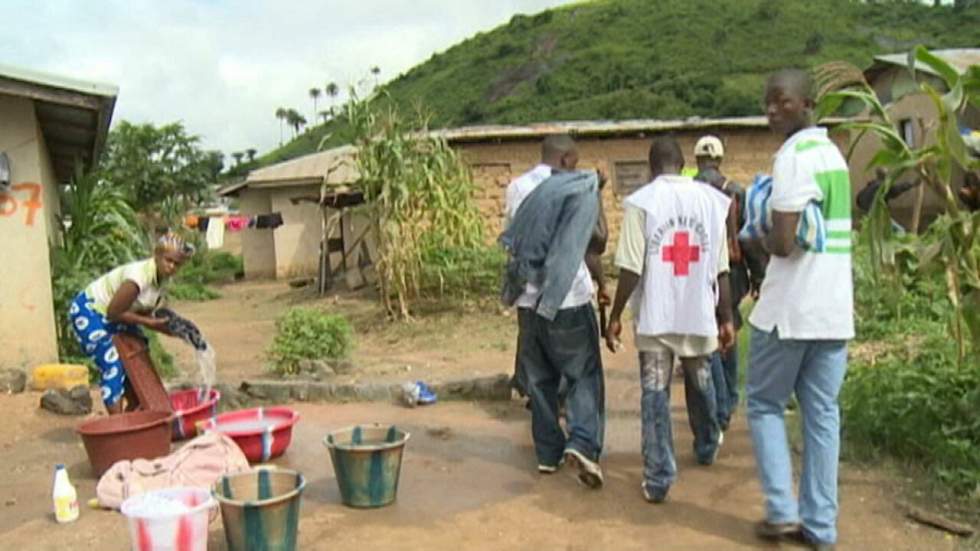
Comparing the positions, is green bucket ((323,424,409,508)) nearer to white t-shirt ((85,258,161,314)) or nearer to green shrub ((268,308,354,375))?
white t-shirt ((85,258,161,314))

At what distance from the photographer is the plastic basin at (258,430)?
5.41m

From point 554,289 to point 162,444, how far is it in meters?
→ 2.41

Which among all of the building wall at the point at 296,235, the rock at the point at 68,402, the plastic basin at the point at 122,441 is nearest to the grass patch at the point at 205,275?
the building wall at the point at 296,235

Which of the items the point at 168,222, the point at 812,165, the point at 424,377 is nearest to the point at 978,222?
the point at 812,165

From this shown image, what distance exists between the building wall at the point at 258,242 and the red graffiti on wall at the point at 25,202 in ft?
53.3

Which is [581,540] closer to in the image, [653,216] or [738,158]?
[653,216]

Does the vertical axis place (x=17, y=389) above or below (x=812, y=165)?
below

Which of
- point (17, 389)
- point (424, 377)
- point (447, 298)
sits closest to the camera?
point (17, 389)

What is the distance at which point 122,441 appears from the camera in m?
5.12

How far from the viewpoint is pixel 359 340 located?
11.3 metres

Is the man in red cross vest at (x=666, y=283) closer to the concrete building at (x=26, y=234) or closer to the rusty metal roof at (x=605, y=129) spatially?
the concrete building at (x=26, y=234)

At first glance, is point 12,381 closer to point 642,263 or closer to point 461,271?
point 642,263

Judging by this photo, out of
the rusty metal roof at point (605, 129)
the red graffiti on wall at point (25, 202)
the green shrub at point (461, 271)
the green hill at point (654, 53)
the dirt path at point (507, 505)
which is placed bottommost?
the dirt path at point (507, 505)

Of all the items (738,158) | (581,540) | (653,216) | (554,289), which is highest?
(738,158)
